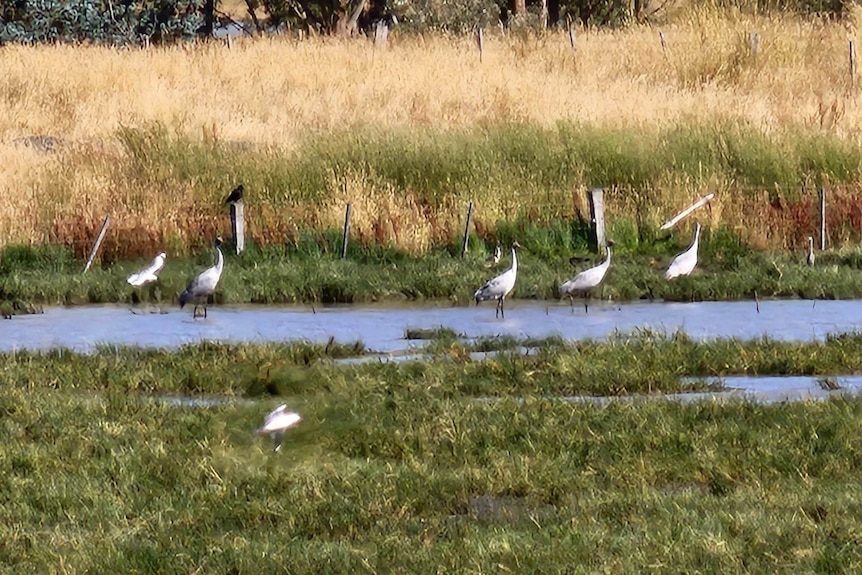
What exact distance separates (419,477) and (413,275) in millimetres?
9304

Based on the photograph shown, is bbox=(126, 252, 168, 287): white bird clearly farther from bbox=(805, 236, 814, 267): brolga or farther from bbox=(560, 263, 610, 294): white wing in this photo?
bbox=(805, 236, 814, 267): brolga

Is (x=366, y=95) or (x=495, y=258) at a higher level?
(x=495, y=258)

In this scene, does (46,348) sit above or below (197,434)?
below

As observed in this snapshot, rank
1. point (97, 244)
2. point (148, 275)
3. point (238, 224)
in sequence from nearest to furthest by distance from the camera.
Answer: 1. point (148, 275)
2. point (97, 244)
3. point (238, 224)

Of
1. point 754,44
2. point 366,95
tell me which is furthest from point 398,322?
point 754,44

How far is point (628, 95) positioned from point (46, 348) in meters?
14.3

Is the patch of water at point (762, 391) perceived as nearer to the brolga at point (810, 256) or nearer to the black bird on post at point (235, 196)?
the brolga at point (810, 256)

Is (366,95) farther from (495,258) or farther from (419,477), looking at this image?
(419,477)

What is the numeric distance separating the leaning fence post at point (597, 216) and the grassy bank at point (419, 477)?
699 cm

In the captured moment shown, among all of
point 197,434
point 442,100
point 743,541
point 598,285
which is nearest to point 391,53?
point 442,100

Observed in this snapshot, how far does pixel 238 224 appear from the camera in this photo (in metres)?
19.6

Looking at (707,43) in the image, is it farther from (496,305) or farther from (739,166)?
(496,305)

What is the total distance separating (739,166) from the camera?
2220 centimetres

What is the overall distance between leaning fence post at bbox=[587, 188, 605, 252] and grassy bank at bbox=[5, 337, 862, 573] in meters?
6.99
